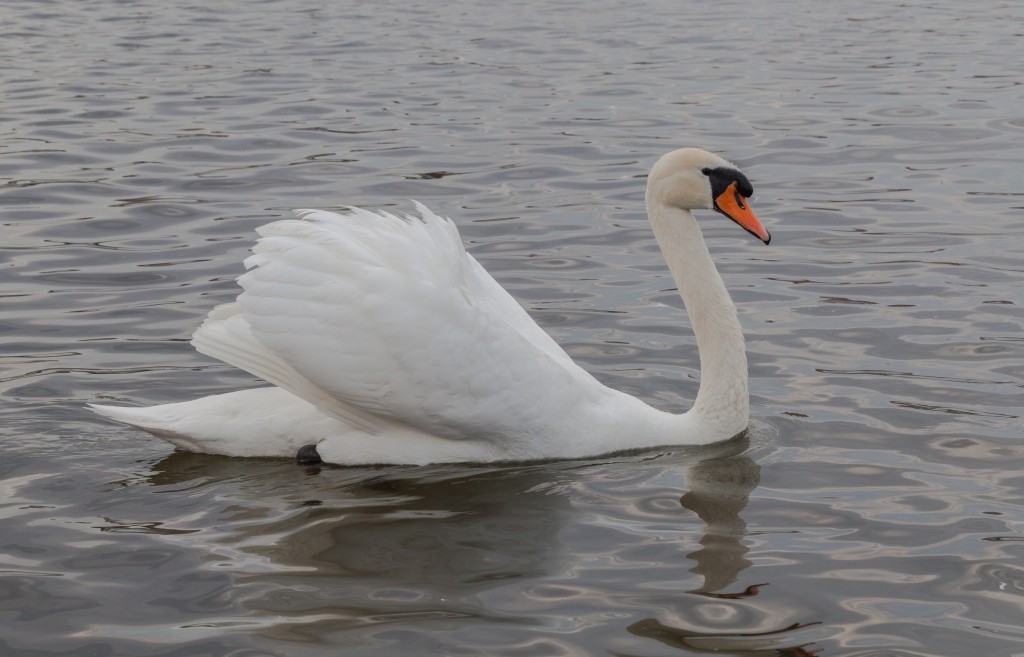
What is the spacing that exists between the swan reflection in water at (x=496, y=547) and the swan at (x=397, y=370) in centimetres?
12

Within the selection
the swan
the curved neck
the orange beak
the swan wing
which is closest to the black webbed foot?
the swan

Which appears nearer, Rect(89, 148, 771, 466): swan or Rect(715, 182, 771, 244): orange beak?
Rect(89, 148, 771, 466): swan

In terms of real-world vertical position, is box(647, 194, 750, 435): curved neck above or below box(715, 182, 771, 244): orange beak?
below

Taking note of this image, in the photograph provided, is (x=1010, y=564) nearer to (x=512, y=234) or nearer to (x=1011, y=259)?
(x=1011, y=259)

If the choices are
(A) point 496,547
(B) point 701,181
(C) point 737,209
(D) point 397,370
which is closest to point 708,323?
(C) point 737,209

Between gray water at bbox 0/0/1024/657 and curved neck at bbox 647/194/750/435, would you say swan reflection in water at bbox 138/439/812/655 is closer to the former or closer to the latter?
gray water at bbox 0/0/1024/657

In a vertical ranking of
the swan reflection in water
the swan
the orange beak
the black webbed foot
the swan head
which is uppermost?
the swan head

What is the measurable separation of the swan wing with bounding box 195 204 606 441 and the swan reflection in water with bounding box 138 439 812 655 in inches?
12.6

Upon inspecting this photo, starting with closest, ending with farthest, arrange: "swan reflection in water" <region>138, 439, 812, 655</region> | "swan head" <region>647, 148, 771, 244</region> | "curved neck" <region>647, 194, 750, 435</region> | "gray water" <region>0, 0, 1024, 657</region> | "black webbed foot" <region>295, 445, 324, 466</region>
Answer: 1. "swan reflection in water" <region>138, 439, 812, 655</region>
2. "gray water" <region>0, 0, 1024, 657</region>
3. "black webbed foot" <region>295, 445, 324, 466</region>
4. "curved neck" <region>647, 194, 750, 435</region>
5. "swan head" <region>647, 148, 771, 244</region>

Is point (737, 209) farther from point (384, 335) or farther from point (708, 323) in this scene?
point (384, 335)

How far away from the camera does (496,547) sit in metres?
5.96

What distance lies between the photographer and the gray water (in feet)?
17.6

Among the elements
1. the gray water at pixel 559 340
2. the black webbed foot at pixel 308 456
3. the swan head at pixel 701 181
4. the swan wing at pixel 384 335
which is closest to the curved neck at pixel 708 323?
the swan head at pixel 701 181

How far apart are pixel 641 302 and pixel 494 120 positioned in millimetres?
5889
